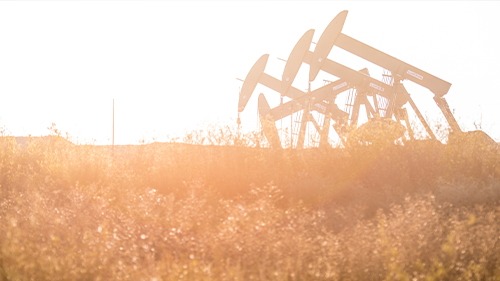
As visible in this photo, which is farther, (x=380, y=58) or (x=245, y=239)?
(x=380, y=58)

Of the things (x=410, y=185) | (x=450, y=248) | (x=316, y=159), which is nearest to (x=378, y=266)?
(x=450, y=248)

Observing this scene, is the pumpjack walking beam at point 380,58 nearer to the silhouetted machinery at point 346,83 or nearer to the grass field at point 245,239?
the silhouetted machinery at point 346,83

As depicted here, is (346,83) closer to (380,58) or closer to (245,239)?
(380,58)

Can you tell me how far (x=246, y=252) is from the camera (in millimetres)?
9117

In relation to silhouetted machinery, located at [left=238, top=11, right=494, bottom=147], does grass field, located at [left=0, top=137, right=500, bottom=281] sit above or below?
below

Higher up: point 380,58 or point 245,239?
point 380,58

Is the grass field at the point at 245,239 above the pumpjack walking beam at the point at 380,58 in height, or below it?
below

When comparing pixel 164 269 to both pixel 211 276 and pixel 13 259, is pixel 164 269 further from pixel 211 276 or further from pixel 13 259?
pixel 13 259

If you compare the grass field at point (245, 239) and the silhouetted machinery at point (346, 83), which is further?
A: the silhouetted machinery at point (346, 83)

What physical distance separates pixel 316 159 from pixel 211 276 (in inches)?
434

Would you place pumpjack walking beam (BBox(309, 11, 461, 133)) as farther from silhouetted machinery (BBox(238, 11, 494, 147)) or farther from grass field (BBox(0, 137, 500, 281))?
grass field (BBox(0, 137, 500, 281))

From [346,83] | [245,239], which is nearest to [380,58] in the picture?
[346,83]

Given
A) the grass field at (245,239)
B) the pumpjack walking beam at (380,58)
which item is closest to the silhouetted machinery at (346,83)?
the pumpjack walking beam at (380,58)

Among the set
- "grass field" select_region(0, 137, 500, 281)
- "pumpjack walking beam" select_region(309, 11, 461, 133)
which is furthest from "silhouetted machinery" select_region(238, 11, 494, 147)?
"grass field" select_region(0, 137, 500, 281)
